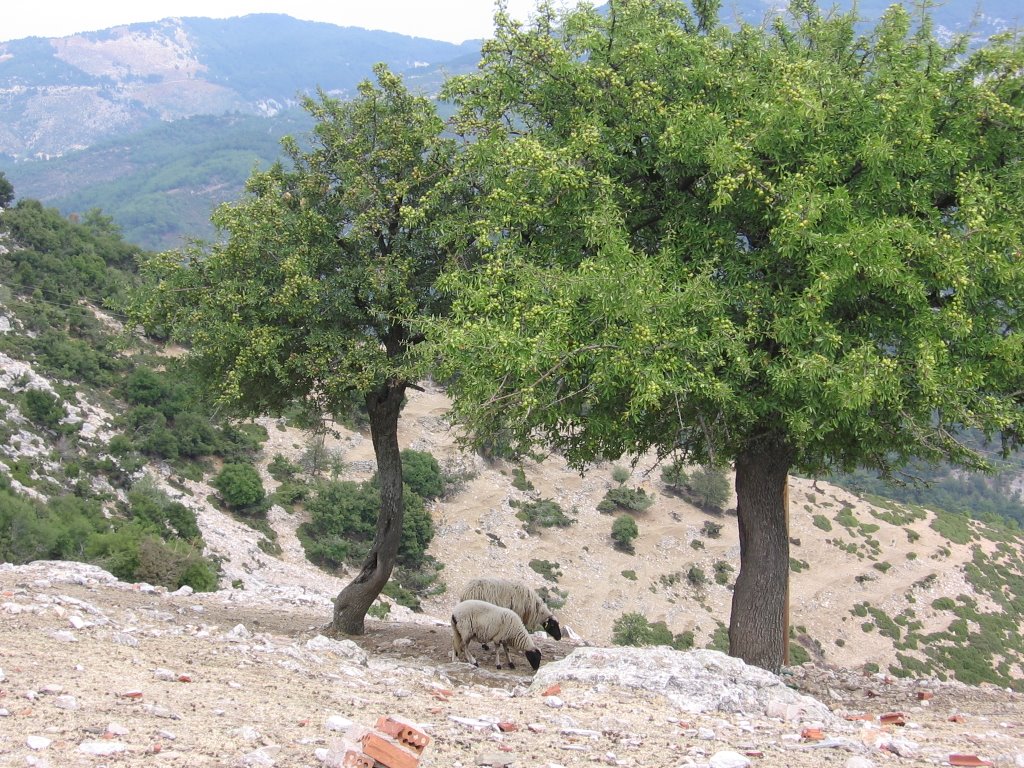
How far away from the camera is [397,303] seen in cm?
1334

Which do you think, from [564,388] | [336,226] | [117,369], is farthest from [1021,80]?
[117,369]

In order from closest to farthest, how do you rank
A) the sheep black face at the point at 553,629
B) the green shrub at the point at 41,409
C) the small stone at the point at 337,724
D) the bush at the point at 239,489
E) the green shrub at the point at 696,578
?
the small stone at the point at 337,724 → the sheep black face at the point at 553,629 → the green shrub at the point at 41,409 → the bush at the point at 239,489 → the green shrub at the point at 696,578

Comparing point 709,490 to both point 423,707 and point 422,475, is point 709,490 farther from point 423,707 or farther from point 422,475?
point 423,707

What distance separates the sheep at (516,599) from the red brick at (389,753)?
10.4m

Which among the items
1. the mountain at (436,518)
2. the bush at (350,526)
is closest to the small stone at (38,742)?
the mountain at (436,518)

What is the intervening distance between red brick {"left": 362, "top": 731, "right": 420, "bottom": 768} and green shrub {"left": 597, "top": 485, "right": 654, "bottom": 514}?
152 feet

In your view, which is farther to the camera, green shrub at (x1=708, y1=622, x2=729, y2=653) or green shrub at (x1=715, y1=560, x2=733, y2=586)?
green shrub at (x1=715, y1=560, x2=733, y2=586)

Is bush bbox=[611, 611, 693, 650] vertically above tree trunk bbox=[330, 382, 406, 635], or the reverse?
tree trunk bbox=[330, 382, 406, 635]

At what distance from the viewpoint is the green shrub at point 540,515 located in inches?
1885

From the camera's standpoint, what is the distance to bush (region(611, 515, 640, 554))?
47.8m

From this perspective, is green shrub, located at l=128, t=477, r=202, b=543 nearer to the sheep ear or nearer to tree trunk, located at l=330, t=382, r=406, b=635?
tree trunk, located at l=330, t=382, r=406, b=635

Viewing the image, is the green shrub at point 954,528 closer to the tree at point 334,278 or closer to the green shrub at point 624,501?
the green shrub at point 624,501

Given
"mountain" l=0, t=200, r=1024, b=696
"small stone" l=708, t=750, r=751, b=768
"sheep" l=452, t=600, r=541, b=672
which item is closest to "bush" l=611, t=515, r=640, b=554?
"mountain" l=0, t=200, r=1024, b=696

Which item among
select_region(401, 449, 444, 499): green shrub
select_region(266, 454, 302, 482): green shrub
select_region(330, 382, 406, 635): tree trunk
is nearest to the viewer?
select_region(330, 382, 406, 635): tree trunk
